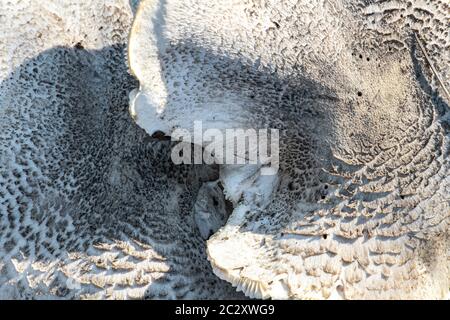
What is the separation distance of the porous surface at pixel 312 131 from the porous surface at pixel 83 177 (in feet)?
1.22

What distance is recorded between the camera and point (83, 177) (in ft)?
8.76

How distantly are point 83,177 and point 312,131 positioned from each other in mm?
1186

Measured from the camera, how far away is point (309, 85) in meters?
2.37

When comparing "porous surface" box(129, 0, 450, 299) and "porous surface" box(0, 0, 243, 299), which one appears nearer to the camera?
"porous surface" box(129, 0, 450, 299)

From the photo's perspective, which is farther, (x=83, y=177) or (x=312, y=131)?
(x=83, y=177)

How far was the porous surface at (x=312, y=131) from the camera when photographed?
7.06 feet

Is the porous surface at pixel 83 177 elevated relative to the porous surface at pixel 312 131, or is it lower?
lower

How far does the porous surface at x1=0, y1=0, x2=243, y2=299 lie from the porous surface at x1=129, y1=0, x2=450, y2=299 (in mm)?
373

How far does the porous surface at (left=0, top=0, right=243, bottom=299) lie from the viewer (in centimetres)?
237

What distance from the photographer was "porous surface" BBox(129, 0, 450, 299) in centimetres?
215

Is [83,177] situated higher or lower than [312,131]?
lower

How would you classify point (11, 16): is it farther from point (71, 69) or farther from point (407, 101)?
point (407, 101)

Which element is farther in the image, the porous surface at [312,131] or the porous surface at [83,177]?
the porous surface at [83,177]

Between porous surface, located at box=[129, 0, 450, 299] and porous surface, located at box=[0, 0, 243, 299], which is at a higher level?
porous surface, located at box=[129, 0, 450, 299]
